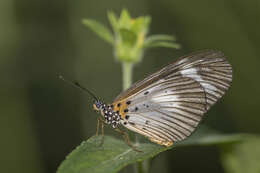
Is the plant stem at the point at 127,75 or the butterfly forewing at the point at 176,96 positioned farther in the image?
the plant stem at the point at 127,75

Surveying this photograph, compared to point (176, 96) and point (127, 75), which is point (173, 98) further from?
point (127, 75)

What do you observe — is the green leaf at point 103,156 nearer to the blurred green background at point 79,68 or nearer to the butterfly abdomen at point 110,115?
the butterfly abdomen at point 110,115

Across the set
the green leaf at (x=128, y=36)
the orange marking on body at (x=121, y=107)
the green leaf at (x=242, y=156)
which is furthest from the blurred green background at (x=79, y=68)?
the orange marking on body at (x=121, y=107)

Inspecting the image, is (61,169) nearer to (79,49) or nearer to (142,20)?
(142,20)

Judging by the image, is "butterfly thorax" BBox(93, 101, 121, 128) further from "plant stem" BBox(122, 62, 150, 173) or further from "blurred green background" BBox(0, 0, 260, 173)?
"blurred green background" BBox(0, 0, 260, 173)

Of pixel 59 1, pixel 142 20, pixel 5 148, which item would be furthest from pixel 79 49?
pixel 142 20

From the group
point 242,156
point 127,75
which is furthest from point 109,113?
point 242,156
